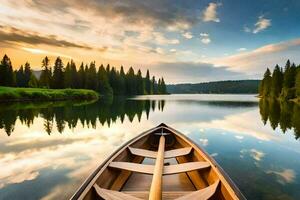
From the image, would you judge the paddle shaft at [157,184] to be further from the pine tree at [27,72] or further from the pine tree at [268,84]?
the pine tree at [27,72]

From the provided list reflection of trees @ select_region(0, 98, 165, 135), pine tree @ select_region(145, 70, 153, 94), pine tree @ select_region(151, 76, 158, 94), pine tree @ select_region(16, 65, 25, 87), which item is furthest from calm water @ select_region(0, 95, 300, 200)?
pine tree @ select_region(151, 76, 158, 94)

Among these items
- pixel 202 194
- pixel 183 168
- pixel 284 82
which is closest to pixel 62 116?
pixel 183 168

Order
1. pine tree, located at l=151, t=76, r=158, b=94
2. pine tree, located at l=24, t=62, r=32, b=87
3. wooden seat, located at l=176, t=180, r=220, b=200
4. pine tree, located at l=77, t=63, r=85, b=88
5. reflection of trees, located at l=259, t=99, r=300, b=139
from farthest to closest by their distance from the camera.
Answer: pine tree, located at l=151, t=76, r=158, b=94, pine tree, located at l=24, t=62, r=32, b=87, pine tree, located at l=77, t=63, r=85, b=88, reflection of trees, located at l=259, t=99, r=300, b=139, wooden seat, located at l=176, t=180, r=220, b=200

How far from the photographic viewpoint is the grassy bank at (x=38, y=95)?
42.6 m

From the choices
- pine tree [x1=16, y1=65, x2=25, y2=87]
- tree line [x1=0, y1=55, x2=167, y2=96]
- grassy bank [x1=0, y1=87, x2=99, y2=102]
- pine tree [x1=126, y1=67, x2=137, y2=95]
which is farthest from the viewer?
pine tree [x1=126, y1=67, x2=137, y2=95]

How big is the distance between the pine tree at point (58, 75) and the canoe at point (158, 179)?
227 ft

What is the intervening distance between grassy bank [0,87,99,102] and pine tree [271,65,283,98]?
1884 inches

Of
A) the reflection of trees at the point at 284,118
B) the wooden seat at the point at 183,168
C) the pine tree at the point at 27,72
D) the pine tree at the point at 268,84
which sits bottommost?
the reflection of trees at the point at 284,118

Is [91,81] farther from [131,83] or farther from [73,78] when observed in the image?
[131,83]

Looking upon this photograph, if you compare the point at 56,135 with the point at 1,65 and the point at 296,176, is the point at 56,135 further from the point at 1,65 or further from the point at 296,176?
the point at 1,65

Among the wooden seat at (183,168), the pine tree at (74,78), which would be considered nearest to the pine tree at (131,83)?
the pine tree at (74,78)

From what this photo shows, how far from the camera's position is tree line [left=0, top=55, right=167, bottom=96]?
64125 millimetres

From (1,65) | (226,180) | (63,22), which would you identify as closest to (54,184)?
(226,180)

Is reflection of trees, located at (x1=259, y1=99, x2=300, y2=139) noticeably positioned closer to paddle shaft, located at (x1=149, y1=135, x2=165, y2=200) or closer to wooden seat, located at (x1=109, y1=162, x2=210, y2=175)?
wooden seat, located at (x1=109, y1=162, x2=210, y2=175)
